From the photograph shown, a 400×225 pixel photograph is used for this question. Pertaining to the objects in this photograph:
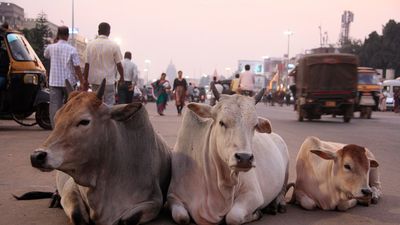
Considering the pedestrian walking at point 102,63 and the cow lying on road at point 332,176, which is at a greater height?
the pedestrian walking at point 102,63

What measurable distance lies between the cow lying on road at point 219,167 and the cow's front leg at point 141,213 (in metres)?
0.17

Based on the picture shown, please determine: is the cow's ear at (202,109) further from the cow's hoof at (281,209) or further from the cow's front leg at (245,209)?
the cow's hoof at (281,209)

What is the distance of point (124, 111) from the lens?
16.9 feet

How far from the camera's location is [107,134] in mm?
5047

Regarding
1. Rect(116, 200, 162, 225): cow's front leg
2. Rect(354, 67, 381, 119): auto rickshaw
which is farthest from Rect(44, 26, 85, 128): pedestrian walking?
Rect(354, 67, 381, 119): auto rickshaw

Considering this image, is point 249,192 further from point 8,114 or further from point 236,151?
point 8,114

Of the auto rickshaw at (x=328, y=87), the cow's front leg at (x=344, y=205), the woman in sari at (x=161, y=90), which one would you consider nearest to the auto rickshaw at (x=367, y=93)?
the auto rickshaw at (x=328, y=87)

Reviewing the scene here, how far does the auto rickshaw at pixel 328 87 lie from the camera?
71.9 ft

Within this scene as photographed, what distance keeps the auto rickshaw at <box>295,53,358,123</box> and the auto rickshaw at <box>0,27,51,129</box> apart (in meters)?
11.3

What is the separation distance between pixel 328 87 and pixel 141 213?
17953 mm

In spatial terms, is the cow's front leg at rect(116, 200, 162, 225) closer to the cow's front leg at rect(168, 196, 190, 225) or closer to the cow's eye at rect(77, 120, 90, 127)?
the cow's front leg at rect(168, 196, 190, 225)

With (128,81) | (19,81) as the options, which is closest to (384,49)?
(128,81)

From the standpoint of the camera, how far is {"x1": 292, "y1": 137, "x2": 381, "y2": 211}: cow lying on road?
5.76 meters

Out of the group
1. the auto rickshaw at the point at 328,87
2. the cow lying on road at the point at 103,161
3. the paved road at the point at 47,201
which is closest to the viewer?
the cow lying on road at the point at 103,161
